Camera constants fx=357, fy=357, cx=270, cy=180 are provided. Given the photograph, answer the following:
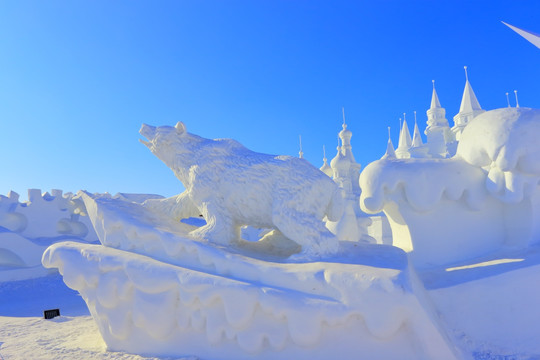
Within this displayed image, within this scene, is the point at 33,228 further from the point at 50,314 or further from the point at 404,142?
the point at 404,142

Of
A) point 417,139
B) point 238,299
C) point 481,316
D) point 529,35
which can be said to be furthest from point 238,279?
point 417,139

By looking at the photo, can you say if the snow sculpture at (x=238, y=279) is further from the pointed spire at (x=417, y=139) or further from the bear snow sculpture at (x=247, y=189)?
the pointed spire at (x=417, y=139)

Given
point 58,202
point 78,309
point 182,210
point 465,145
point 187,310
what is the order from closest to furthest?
point 187,310
point 182,210
point 465,145
point 78,309
point 58,202

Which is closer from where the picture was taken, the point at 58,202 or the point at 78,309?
the point at 78,309

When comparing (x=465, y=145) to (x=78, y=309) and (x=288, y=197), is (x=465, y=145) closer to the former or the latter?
(x=288, y=197)

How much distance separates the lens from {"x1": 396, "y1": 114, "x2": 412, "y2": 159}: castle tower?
1964cm

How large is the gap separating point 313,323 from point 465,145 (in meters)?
3.18

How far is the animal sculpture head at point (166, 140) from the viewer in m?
3.84

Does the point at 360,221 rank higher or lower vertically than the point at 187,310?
higher

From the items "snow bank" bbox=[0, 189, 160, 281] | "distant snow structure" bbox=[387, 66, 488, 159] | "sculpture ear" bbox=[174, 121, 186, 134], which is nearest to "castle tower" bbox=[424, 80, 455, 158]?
"distant snow structure" bbox=[387, 66, 488, 159]

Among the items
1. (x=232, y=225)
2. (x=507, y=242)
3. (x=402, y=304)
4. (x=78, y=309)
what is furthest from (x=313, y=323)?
(x=78, y=309)

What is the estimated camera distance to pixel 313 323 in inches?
109

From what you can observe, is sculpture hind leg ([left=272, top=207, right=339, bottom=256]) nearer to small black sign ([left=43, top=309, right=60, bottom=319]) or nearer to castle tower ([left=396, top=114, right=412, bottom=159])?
small black sign ([left=43, top=309, right=60, bottom=319])

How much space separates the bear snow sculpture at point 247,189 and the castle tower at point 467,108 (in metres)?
14.1
